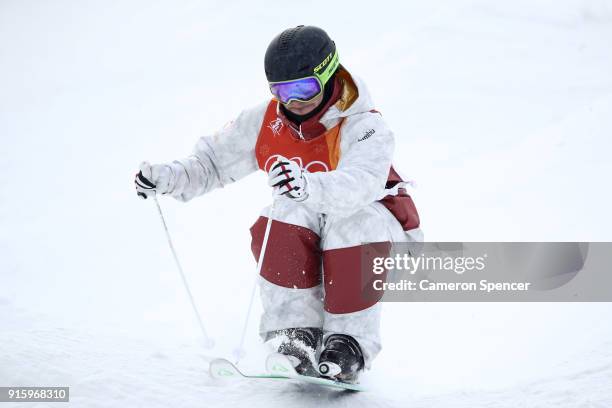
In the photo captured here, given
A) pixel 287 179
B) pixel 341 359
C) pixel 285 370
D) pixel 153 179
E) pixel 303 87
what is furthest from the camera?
pixel 153 179

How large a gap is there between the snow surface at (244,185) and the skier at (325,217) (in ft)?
0.81

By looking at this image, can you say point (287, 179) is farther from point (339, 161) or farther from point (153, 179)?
point (153, 179)

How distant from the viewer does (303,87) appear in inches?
110

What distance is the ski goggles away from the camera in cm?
278

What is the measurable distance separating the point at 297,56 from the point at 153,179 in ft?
2.70

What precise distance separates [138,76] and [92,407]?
10.4 metres

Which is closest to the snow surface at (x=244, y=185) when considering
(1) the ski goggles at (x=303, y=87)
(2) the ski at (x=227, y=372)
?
(2) the ski at (x=227, y=372)

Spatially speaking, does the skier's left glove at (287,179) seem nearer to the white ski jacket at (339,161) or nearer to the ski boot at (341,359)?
the white ski jacket at (339,161)

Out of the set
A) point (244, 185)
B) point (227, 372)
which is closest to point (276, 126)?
point (227, 372)

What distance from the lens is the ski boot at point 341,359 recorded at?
2614mm

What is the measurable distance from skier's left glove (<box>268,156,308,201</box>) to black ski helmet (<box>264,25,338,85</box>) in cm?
48

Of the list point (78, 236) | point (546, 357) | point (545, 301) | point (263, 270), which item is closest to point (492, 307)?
point (545, 301)

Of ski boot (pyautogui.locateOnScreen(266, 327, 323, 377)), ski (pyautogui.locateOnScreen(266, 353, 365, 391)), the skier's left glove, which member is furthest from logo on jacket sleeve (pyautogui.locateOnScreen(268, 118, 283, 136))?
ski (pyautogui.locateOnScreen(266, 353, 365, 391))

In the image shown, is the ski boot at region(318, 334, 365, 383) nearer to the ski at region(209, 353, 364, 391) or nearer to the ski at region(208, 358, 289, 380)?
the ski at region(209, 353, 364, 391)
